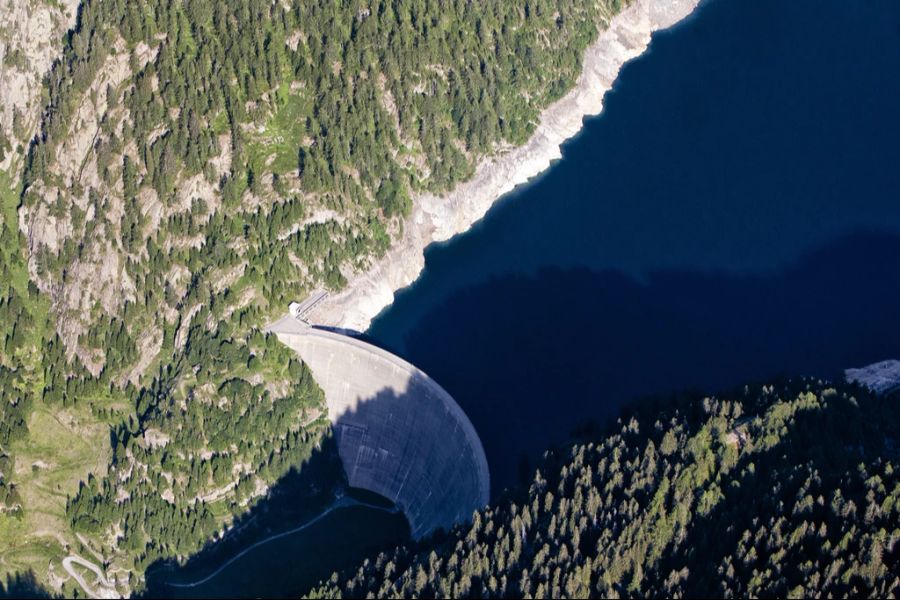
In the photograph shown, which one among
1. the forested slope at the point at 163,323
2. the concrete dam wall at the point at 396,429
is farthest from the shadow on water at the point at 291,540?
the concrete dam wall at the point at 396,429

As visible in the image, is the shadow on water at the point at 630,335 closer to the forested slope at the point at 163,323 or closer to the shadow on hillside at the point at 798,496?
the forested slope at the point at 163,323

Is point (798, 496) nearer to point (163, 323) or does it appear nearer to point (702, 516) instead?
point (702, 516)

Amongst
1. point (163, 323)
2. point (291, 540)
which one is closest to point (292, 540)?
point (291, 540)

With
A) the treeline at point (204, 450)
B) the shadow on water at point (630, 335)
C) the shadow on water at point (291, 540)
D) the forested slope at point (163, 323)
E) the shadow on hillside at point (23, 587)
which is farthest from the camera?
the forested slope at point (163, 323)

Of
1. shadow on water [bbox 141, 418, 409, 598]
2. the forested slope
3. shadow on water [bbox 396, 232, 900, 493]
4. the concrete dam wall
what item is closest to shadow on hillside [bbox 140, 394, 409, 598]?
shadow on water [bbox 141, 418, 409, 598]

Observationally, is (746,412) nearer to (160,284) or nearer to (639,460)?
(639,460)

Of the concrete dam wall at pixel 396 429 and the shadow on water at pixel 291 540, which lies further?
the shadow on water at pixel 291 540
